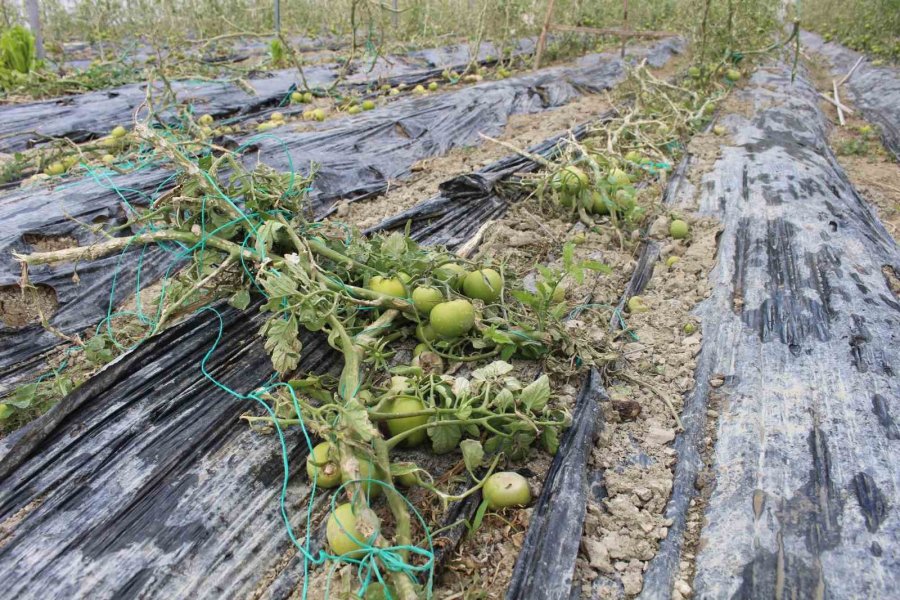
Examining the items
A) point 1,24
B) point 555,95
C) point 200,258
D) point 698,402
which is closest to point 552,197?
point 698,402

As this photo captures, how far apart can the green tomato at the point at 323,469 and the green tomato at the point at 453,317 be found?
60 cm

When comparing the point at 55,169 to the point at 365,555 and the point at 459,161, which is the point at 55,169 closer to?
the point at 459,161

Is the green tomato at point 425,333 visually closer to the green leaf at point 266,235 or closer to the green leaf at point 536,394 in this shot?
the green leaf at point 536,394

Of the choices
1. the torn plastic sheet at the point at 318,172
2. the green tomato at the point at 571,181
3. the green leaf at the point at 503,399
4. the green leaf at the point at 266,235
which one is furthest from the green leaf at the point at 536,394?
the torn plastic sheet at the point at 318,172

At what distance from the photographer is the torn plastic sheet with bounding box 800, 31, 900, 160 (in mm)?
6465

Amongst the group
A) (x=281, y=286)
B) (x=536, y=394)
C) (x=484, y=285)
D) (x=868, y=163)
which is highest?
(x=281, y=286)

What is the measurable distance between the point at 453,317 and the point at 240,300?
33.6 inches

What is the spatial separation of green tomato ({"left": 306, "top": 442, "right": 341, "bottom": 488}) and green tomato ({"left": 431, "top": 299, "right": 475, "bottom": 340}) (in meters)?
0.60

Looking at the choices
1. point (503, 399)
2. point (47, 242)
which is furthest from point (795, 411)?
point (47, 242)

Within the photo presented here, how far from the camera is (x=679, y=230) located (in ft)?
11.0

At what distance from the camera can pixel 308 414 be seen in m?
1.94

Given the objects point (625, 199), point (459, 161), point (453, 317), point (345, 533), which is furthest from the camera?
point (459, 161)

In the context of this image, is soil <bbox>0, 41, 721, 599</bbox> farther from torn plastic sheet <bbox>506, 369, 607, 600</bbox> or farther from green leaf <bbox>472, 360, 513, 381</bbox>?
green leaf <bbox>472, 360, 513, 381</bbox>

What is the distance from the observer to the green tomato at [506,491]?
1.73 m
